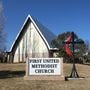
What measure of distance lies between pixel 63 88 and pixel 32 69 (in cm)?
473

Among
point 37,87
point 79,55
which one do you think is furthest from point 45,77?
point 79,55

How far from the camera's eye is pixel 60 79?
60.4ft

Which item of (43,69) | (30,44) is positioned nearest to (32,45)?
(30,44)

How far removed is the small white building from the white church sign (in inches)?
1119

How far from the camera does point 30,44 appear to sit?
162 ft

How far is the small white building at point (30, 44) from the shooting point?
48125 mm

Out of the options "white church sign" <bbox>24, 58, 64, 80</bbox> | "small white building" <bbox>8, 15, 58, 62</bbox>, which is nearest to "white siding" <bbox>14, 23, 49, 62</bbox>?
"small white building" <bbox>8, 15, 58, 62</bbox>

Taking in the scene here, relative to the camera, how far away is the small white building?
158ft

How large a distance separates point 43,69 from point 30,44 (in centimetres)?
3042

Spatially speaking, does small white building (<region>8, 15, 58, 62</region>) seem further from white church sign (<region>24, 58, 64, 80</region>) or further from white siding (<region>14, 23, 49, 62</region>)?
white church sign (<region>24, 58, 64, 80</region>)

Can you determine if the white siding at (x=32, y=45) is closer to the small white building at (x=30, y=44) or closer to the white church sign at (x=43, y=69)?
the small white building at (x=30, y=44)

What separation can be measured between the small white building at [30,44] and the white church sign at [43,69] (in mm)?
28422

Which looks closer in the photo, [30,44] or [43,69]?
[43,69]

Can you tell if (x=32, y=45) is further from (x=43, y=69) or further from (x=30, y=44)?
(x=43, y=69)
